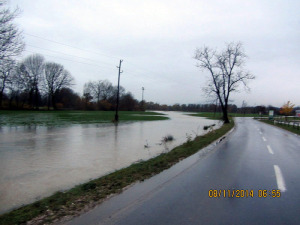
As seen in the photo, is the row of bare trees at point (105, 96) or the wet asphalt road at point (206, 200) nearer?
the wet asphalt road at point (206, 200)

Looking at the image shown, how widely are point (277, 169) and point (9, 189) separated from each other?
8.39 m

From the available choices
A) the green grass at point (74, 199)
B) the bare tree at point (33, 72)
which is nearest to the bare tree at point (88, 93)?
the bare tree at point (33, 72)

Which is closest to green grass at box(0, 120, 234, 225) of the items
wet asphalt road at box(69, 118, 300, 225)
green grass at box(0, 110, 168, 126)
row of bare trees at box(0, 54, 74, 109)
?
wet asphalt road at box(69, 118, 300, 225)

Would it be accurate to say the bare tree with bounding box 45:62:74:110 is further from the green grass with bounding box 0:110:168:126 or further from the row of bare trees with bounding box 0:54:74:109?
the green grass with bounding box 0:110:168:126

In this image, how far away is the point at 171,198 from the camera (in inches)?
184

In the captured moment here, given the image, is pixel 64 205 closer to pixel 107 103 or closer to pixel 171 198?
pixel 171 198

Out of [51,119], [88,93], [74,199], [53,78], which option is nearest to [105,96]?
[88,93]

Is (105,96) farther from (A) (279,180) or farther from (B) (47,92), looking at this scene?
(A) (279,180)
